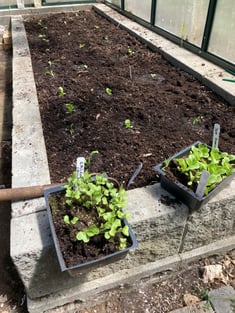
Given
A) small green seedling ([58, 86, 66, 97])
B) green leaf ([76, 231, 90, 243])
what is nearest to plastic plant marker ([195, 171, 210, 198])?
green leaf ([76, 231, 90, 243])

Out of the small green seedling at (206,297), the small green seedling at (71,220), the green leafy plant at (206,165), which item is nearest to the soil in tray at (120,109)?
the green leafy plant at (206,165)

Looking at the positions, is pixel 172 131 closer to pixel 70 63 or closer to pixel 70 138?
pixel 70 138

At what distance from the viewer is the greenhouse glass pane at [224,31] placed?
328 centimetres

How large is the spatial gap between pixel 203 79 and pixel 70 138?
5.60ft

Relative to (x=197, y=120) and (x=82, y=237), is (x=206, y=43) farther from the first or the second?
(x=82, y=237)

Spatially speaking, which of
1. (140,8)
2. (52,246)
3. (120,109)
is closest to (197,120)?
(120,109)

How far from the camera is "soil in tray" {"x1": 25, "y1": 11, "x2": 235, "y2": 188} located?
218 centimetres

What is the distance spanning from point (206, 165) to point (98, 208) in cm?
69

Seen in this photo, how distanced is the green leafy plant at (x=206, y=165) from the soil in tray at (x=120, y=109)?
356 millimetres

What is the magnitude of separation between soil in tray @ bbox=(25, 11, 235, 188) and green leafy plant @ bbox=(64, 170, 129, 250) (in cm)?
46

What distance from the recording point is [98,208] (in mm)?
1445

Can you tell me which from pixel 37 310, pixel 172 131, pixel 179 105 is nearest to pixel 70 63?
pixel 179 105

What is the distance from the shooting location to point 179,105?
2.83 m

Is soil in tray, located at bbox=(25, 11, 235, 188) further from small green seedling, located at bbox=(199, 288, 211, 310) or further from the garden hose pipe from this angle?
small green seedling, located at bbox=(199, 288, 211, 310)
